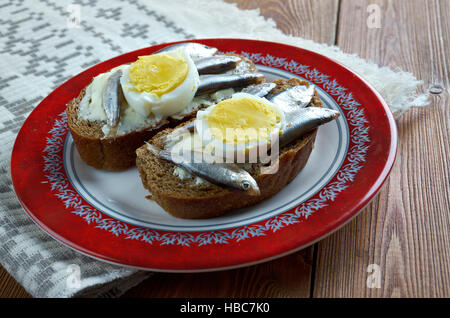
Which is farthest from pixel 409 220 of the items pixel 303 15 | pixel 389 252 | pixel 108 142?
pixel 303 15

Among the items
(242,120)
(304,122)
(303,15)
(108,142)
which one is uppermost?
(303,15)

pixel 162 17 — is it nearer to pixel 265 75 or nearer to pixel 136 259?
pixel 265 75

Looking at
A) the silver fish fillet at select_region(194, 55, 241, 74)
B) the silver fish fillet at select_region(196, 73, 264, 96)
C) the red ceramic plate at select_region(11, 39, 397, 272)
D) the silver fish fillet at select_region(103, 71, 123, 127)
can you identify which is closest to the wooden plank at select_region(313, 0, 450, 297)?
the red ceramic plate at select_region(11, 39, 397, 272)

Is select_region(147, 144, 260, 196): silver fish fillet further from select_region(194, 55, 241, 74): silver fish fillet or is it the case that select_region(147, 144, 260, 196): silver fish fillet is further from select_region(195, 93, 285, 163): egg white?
select_region(194, 55, 241, 74): silver fish fillet

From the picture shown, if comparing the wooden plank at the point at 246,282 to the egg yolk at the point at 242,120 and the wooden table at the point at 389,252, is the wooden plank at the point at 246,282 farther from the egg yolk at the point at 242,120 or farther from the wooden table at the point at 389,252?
the egg yolk at the point at 242,120

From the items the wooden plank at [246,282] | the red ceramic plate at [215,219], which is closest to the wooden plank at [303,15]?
the red ceramic plate at [215,219]

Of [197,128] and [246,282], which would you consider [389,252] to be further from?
[197,128]
